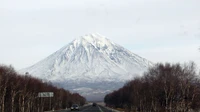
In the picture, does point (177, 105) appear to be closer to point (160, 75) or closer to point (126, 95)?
point (160, 75)

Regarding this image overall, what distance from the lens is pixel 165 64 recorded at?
271ft

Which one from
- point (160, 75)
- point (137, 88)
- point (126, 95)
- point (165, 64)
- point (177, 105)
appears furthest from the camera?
point (126, 95)

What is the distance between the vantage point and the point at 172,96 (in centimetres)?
7281

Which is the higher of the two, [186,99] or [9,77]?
[9,77]

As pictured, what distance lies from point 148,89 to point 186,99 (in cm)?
1600

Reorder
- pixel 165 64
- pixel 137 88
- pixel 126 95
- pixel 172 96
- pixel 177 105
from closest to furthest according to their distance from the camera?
pixel 177 105 → pixel 172 96 → pixel 165 64 → pixel 137 88 → pixel 126 95

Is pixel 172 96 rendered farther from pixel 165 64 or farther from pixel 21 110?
pixel 21 110

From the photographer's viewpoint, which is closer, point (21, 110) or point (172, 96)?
point (172, 96)

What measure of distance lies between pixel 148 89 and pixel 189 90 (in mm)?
14362

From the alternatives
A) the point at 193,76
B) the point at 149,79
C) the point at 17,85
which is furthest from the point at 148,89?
the point at 17,85

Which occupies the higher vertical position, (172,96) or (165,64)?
(165,64)

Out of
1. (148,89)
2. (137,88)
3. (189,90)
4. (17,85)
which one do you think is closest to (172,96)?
(189,90)

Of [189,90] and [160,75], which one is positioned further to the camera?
[160,75]

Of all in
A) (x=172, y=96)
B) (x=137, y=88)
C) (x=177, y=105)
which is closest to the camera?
(x=177, y=105)
